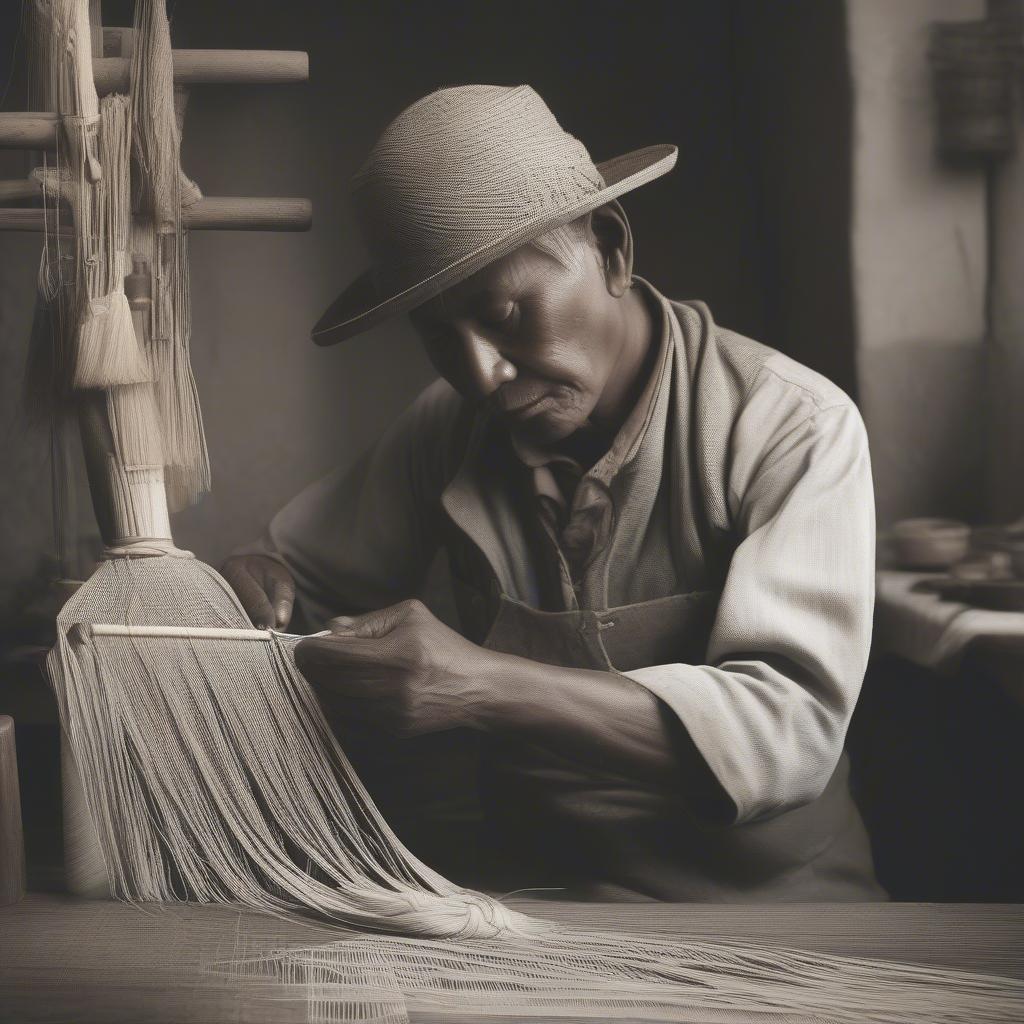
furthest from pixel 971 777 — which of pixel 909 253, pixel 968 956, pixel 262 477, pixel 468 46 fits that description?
pixel 468 46

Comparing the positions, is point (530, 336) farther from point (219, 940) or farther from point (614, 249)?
point (219, 940)

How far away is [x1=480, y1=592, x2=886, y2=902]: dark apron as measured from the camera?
1.24m

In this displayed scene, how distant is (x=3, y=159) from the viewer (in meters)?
1.41

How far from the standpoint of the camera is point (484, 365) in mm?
1145

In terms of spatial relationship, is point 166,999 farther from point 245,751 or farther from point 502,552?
point 502,552

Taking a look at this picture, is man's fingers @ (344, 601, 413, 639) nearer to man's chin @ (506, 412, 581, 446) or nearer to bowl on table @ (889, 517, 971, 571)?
man's chin @ (506, 412, 581, 446)

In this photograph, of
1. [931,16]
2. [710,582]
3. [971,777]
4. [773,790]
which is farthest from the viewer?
[971,777]

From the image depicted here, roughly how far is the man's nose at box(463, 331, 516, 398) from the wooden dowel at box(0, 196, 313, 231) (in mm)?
240

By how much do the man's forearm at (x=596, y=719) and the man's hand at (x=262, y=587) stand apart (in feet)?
1.01

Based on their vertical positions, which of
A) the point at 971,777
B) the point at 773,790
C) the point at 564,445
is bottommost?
the point at 971,777

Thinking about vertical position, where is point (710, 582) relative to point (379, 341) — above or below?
below

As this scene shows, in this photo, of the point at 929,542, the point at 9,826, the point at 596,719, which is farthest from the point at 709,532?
the point at 9,826

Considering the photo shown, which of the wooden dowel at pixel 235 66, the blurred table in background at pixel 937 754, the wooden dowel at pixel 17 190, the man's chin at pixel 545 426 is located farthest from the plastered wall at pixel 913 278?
the wooden dowel at pixel 17 190

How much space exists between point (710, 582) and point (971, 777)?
48cm
